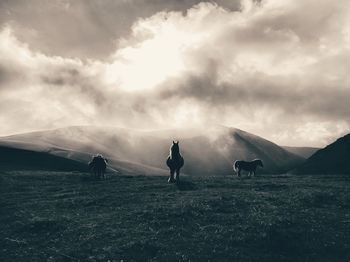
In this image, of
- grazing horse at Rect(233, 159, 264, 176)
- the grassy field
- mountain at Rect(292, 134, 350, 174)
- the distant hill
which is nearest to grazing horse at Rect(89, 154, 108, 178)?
the grassy field

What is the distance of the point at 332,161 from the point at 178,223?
7988 cm

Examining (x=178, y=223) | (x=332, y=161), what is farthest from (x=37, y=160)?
(x=178, y=223)

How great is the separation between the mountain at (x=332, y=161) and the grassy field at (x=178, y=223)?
5437 cm

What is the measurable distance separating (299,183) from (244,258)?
2159 cm

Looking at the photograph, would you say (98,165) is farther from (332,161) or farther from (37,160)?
(37,160)

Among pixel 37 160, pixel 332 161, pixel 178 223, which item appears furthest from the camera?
pixel 37 160

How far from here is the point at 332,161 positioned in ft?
327

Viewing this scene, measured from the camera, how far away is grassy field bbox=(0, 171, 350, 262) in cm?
2452

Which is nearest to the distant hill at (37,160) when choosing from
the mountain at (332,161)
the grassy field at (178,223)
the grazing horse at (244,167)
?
the mountain at (332,161)

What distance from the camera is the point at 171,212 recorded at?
3045cm

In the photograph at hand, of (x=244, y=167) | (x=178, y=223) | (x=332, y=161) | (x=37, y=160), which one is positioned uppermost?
(x=37, y=160)

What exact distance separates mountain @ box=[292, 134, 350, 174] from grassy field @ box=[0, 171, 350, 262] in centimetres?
5437

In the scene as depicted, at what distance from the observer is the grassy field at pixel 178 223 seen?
24.5 m

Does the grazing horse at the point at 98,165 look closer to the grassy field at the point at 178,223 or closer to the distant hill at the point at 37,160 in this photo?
the grassy field at the point at 178,223
